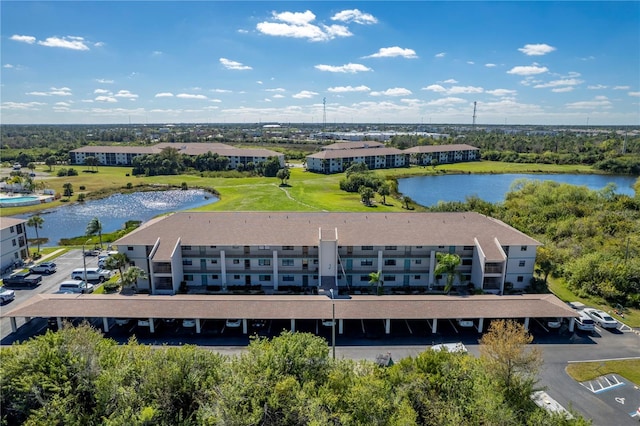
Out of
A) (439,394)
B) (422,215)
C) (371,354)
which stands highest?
(422,215)

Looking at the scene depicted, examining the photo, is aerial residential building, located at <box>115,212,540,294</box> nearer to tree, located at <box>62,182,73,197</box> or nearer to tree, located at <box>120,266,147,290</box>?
tree, located at <box>120,266,147,290</box>

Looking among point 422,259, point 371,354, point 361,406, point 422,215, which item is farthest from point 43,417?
point 422,215

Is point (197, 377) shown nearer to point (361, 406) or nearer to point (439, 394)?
point (361, 406)

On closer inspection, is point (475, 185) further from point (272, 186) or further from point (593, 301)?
point (593, 301)

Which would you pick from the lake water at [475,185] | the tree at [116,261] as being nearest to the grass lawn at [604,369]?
the tree at [116,261]

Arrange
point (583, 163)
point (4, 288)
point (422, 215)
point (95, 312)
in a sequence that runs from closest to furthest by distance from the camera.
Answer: point (95, 312) → point (4, 288) → point (422, 215) → point (583, 163)

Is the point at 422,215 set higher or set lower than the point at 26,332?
higher
